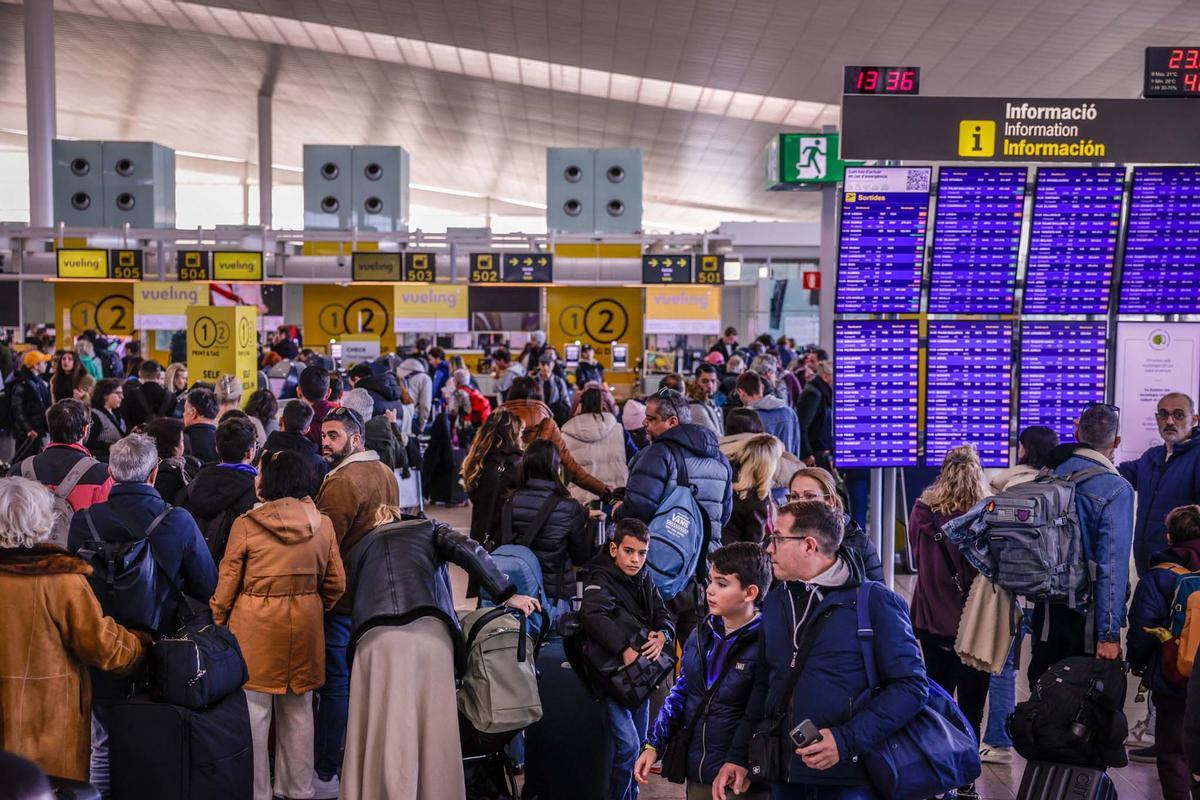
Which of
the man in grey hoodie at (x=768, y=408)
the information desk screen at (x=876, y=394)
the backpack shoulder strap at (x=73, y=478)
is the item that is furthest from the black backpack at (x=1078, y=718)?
the man in grey hoodie at (x=768, y=408)

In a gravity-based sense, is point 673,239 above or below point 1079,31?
below

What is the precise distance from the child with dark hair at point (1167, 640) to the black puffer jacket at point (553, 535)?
91.0 inches

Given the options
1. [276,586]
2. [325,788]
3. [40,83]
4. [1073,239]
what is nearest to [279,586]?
[276,586]

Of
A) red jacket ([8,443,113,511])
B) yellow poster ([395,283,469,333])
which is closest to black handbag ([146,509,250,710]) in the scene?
red jacket ([8,443,113,511])

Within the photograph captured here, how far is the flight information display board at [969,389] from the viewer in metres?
7.21

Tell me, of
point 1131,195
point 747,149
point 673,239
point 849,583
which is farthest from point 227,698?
point 747,149

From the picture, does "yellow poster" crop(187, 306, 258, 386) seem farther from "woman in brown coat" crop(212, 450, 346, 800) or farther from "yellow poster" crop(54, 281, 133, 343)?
"yellow poster" crop(54, 281, 133, 343)

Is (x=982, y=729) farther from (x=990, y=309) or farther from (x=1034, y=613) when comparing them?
(x=990, y=309)

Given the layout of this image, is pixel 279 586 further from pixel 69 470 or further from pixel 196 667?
pixel 69 470

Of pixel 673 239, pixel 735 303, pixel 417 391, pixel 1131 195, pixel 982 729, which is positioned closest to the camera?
pixel 982 729

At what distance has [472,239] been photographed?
16297mm

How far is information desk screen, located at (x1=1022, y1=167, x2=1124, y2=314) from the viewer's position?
705cm

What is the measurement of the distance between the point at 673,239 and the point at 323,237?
4772 millimetres

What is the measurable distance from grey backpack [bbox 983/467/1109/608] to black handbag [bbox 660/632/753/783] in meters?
1.90
